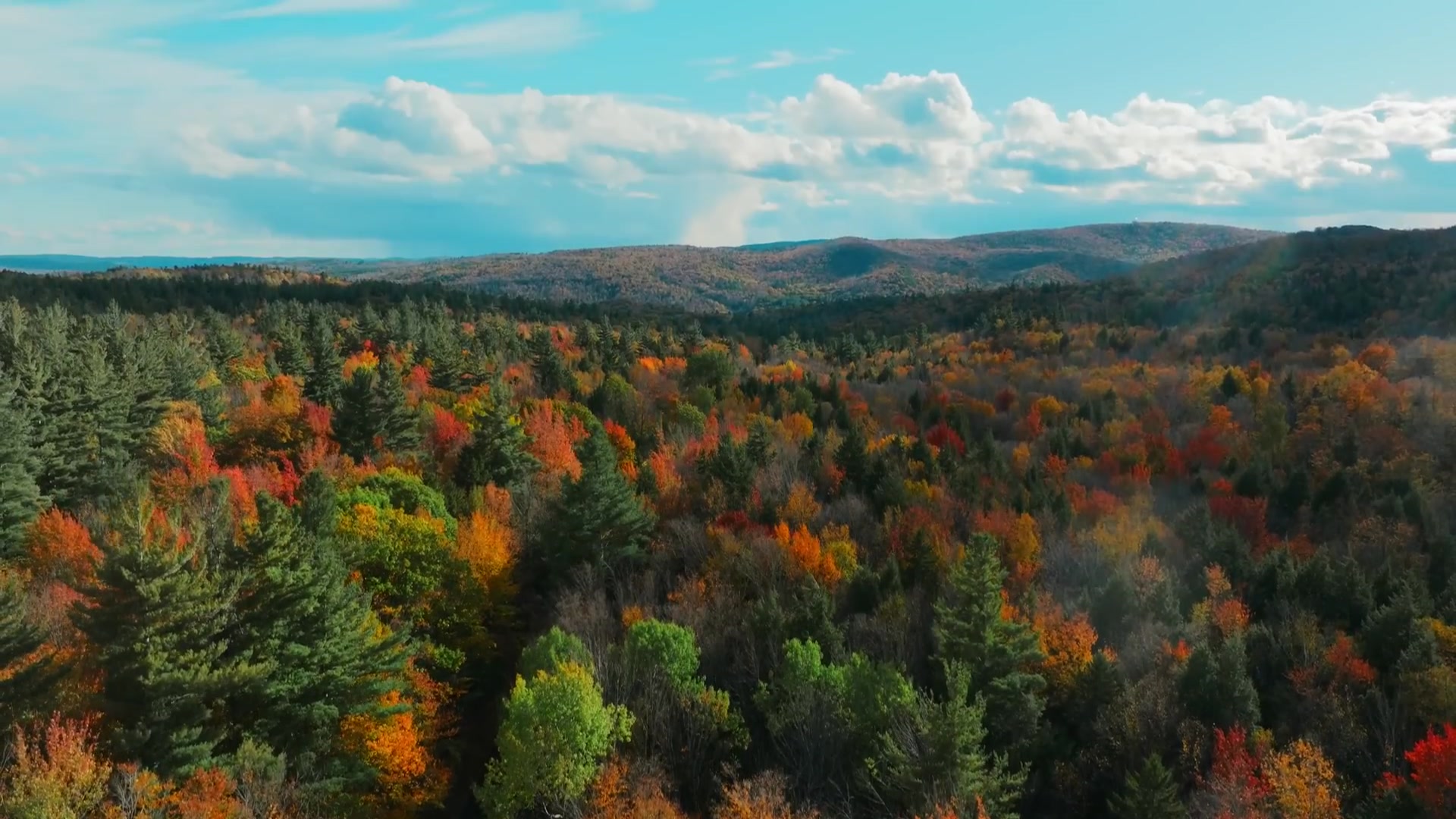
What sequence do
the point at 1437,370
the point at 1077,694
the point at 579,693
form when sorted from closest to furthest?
the point at 579,693 → the point at 1077,694 → the point at 1437,370

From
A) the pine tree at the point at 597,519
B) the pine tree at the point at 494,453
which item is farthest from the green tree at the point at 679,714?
the pine tree at the point at 494,453

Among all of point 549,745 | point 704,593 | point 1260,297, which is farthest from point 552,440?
point 1260,297

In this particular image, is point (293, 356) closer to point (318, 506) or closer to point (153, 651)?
point (318, 506)

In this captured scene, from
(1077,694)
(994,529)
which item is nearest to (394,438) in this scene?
(994,529)

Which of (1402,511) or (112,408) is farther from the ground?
(112,408)

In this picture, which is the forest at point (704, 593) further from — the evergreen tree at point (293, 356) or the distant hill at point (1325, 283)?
the distant hill at point (1325, 283)

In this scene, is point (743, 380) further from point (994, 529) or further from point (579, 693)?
point (579, 693)
